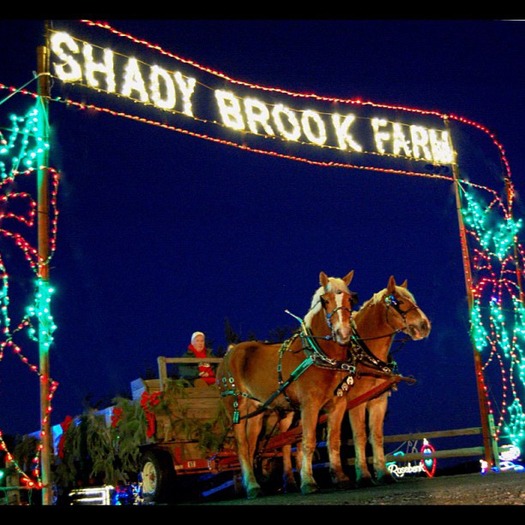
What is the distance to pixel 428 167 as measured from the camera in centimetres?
1460

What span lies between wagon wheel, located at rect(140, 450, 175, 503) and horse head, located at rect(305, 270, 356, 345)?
295cm

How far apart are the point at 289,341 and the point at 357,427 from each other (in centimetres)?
153

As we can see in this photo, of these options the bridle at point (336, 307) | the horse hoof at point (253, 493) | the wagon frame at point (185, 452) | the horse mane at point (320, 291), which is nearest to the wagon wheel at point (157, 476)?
the wagon frame at point (185, 452)

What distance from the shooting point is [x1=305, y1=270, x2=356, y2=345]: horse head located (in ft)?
27.5

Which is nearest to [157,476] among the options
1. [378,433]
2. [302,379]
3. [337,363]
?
[302,379]

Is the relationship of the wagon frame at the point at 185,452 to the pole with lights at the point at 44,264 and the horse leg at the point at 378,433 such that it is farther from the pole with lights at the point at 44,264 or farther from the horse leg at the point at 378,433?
the pole with lights at the point at 44,264

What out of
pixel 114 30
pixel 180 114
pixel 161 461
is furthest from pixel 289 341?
pixel 114 30

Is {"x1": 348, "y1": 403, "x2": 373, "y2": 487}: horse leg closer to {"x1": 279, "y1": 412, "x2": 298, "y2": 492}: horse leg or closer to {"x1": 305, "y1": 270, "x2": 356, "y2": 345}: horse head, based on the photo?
{"x1": 279, "y1": 412, "x2": 298, "y2": 492}: horse leg

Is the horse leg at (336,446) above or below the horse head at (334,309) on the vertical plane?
below

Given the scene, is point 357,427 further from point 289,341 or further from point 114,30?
point 114,30

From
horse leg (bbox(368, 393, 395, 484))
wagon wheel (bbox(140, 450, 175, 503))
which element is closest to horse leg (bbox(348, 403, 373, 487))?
horse leg (bbox(368, 393, 395, 484))

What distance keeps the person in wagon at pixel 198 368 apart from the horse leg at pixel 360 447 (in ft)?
8.90

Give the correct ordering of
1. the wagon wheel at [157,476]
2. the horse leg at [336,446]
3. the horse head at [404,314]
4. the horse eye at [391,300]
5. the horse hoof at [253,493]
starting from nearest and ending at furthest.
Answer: the horse leg at [336,446]
the horse hoof at [253,493]
the horse head at [404,314]
the horse eye at [391,300]
the wagon wheel at [157,476]

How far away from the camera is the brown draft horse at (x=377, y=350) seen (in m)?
Answer: 9.28
